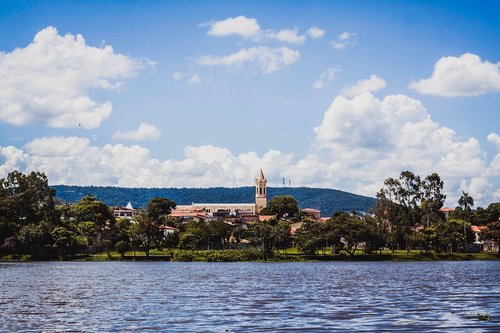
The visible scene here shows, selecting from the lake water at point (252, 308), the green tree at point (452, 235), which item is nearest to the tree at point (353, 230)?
the green tree at point (452, 235)

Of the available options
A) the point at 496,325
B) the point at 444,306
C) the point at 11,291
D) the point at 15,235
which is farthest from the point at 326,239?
the point at 496,325

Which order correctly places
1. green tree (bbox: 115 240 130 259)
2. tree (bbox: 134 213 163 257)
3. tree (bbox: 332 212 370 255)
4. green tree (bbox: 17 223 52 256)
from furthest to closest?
green tree (bbox: 115 240 130 259) < tree (bbox: 134 213 163 257) < green tree (bbox: 17 223 52 256) < tree (bbox: 332 212 370 255)

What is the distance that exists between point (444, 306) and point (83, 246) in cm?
13269

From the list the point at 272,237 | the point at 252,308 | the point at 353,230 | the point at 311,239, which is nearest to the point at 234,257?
the point at 272,237

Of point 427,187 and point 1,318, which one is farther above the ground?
point 427,187

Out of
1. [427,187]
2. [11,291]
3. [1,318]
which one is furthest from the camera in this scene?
[427,187]

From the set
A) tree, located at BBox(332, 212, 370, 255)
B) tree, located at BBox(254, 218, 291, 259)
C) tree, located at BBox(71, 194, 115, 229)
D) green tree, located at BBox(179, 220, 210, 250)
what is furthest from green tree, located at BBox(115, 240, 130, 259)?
tree, located at BBox(332, 212, 370, 255)

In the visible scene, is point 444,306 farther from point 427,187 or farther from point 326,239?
point 427,187

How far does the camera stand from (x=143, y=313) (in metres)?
44.9

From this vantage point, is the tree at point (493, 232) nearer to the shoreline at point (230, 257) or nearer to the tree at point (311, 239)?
the shoreline at point (230, 257)

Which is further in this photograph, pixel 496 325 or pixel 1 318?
pixel 1 318

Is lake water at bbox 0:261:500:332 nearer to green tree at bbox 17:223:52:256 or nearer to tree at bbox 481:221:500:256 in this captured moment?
green tree at bbox 17:223:52:256

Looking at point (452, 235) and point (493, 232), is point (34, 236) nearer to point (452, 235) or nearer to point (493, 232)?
point (452, 235)

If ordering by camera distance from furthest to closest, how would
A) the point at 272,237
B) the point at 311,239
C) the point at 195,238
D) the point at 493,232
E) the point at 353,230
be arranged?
the point at 195,238 < the point at 493,232 < the point at 272,237 < the point at 311,239 < the point at 353,230
